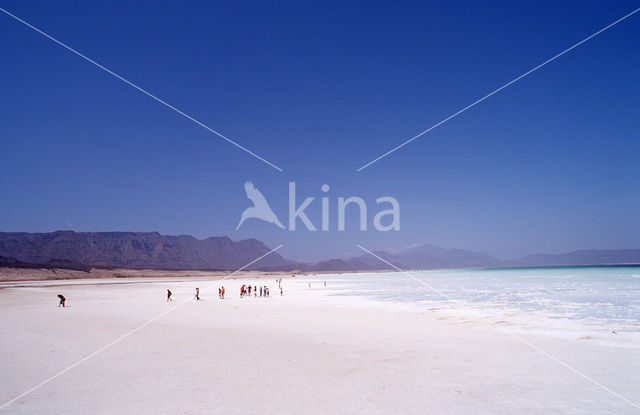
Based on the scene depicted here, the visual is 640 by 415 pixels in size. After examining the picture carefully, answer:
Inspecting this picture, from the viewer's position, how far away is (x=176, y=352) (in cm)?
1082

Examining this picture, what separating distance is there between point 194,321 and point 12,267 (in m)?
81.8

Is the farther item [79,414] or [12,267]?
[12,267]

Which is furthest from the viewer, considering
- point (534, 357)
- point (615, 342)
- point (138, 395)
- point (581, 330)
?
point (581, 330)

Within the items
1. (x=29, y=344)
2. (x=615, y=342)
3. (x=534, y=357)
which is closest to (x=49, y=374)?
(x=29, y=344)

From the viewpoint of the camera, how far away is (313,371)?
883 cm

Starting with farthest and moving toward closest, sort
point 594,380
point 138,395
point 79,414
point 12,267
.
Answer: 1. point 12,267
2. point 594,380
3. point 138,395
4. point 79,414

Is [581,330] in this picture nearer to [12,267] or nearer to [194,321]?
[194,321]

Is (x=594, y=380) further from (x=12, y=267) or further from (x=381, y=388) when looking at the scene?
(x=12, y=267)

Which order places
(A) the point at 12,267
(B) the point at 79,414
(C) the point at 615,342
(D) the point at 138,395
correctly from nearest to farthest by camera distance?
(B) the point at 79,414 → (D) the point at 138,395 → (C) the point at 615,342 → (A) the point at 12,267

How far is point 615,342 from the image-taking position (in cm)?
1149

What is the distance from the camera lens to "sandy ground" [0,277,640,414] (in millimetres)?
6742

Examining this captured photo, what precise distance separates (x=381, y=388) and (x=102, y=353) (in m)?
8.03

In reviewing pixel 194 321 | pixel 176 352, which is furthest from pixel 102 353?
pixel 194 321

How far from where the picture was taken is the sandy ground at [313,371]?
6742 mm
